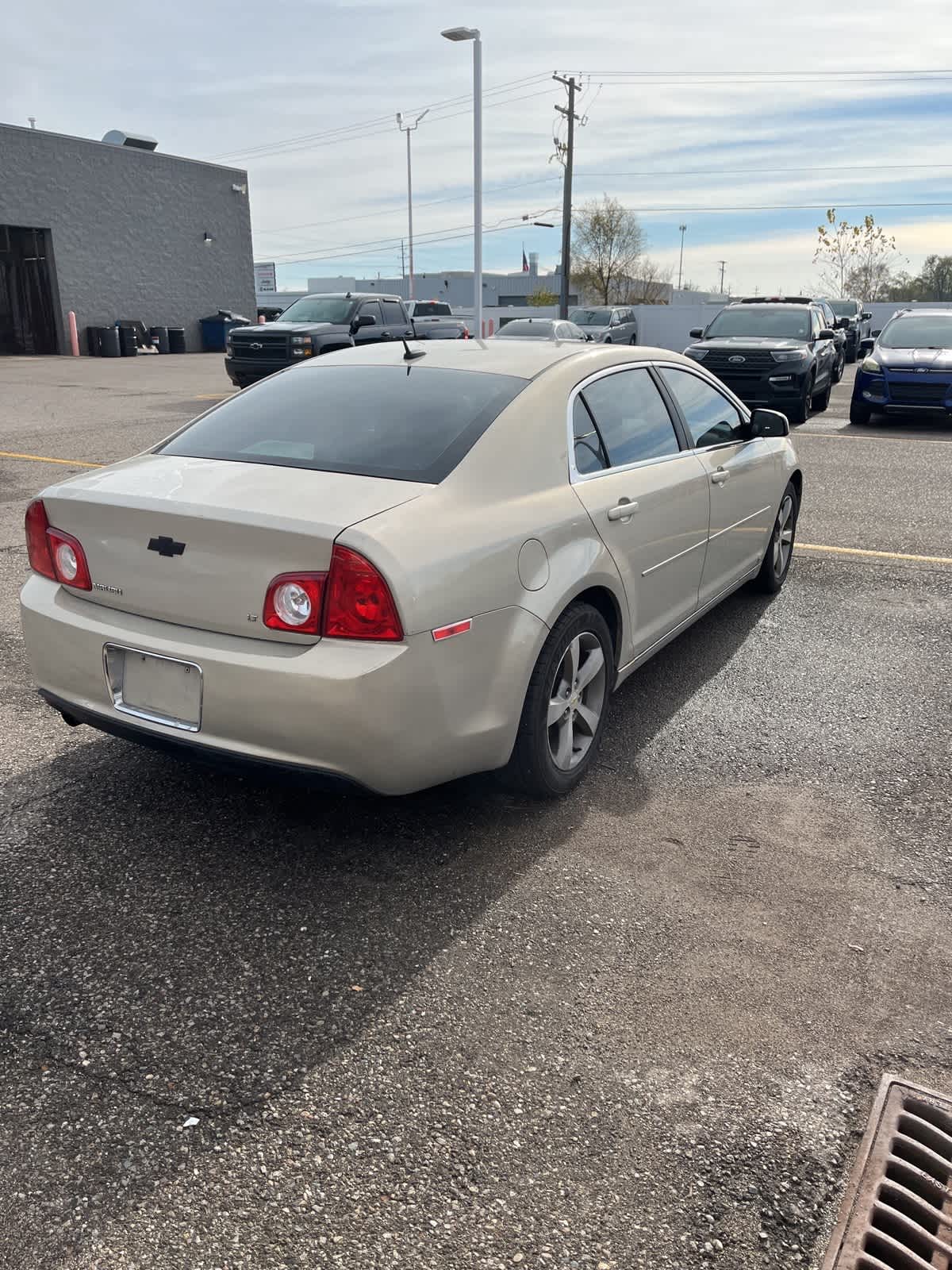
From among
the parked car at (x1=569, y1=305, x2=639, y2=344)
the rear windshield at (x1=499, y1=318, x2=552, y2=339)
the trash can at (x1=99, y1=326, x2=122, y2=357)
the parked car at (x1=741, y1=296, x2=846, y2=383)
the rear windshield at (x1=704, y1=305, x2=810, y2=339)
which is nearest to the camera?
the rear windshield at (x1=704, y1=305, x2=810, y2=339)

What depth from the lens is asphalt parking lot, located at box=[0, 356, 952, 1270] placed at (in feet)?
6.79

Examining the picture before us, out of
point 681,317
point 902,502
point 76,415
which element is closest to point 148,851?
point 902,502

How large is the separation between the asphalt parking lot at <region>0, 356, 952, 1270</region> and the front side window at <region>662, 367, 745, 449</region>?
1316mm

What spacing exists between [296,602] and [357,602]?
7.2 inches

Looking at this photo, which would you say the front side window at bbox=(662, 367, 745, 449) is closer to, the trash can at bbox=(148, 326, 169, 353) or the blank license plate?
the blank license plate

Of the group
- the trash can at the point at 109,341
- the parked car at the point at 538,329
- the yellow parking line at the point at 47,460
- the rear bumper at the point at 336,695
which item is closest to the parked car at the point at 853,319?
the parked car at the point at 538,329

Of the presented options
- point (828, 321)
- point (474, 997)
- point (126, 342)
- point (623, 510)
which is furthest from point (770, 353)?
point (126, 342)

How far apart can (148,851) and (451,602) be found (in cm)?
130

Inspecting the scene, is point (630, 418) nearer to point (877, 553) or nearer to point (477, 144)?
point (877, 553)

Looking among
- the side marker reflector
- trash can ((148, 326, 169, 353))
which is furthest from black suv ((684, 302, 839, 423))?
trash can ((148, 326, 169, 353))

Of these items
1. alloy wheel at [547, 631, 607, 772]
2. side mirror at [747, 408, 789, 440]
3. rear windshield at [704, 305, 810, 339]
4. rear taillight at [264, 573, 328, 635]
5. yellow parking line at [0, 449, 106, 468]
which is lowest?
yellow parking line at [0, 449, 106, 468]

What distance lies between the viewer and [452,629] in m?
2.98

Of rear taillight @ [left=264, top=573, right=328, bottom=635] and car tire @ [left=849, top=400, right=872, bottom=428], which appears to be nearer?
rear taillight @ [left=264, top=573, right=328, bottom=635]

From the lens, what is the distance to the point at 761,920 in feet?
9.97
